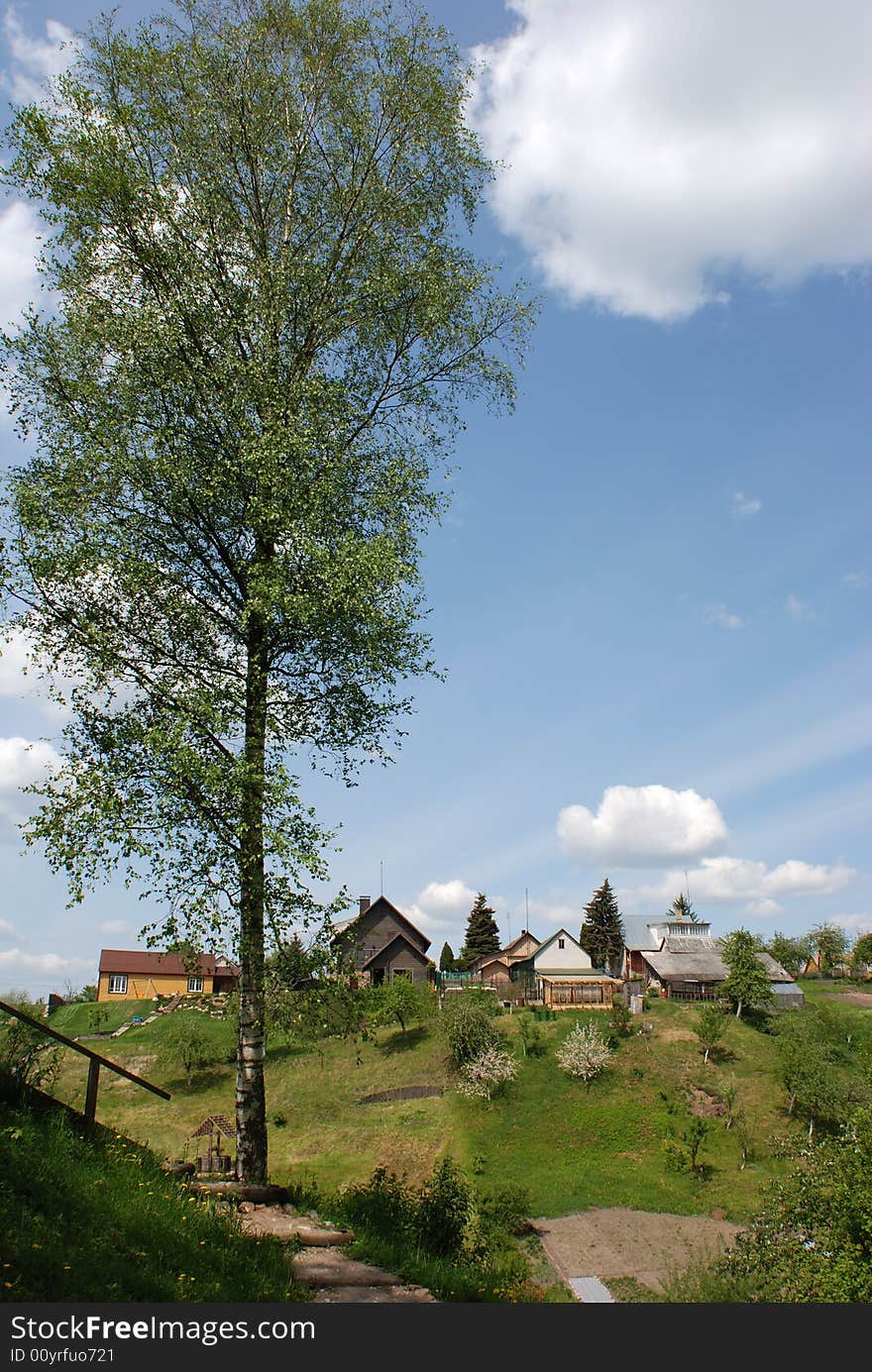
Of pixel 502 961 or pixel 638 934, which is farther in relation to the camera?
pixel 638 934

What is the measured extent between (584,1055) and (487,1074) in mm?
5381

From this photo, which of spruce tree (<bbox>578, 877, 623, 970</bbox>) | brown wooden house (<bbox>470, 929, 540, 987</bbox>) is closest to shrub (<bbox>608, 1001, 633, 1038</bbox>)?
brown wooden house (<bbox>470, 929, 540, 987</bbox>)

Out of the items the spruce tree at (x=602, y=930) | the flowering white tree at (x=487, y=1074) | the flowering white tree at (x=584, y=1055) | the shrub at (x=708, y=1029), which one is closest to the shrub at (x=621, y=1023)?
the flowering white tree at (x=584, y=1055)

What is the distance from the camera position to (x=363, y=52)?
52.0ft

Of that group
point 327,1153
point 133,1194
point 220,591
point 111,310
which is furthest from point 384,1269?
point 327,1153

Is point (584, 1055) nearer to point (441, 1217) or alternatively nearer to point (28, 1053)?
point (441, 1217)

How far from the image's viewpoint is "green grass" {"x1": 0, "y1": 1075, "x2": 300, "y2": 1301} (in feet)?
21.5

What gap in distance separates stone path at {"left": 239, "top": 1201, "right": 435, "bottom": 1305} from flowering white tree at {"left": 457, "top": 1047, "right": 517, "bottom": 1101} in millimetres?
33076

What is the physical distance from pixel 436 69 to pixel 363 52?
4.84 feet

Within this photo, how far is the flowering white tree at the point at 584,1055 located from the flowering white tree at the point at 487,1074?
2.89 metres

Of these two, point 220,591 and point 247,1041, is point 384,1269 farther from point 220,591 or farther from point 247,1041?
point 220,591

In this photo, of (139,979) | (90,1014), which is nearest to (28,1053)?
(90,1014)

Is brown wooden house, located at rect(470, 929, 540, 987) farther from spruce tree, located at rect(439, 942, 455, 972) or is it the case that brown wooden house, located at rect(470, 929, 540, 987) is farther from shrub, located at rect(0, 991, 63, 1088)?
shrub, located at rect(0, 991, 63, 1088)

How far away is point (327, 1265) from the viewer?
8.80 metres
